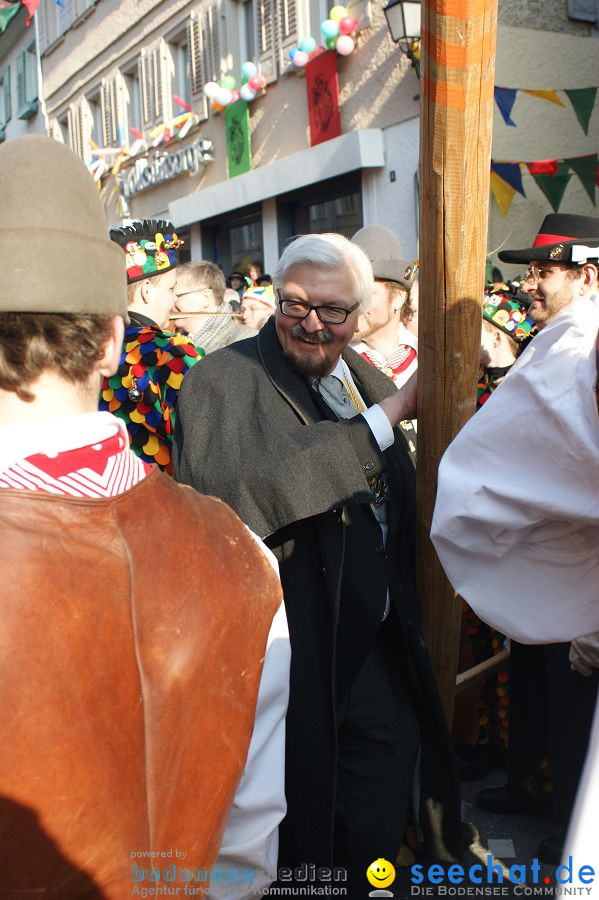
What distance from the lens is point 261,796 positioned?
5.46 feet

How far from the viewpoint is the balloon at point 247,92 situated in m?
12.7

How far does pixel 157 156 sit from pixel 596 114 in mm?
8182

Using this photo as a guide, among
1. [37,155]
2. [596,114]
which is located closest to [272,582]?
[37,155]

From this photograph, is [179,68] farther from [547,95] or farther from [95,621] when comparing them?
[95,621]

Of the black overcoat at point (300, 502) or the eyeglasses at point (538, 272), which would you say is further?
the eyeglasses at point (538, 272)

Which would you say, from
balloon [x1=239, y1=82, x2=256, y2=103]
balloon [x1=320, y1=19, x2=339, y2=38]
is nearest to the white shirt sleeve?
balloon [x1=320, y1=19, x2=339, y2=38]

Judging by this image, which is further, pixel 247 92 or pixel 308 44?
pixel 247 92

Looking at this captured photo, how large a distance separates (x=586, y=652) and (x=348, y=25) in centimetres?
994

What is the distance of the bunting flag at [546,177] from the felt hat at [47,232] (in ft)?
27.8

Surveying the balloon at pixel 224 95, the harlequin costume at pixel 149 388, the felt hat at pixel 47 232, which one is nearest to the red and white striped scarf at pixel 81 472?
the felt hat at pixel 47 232

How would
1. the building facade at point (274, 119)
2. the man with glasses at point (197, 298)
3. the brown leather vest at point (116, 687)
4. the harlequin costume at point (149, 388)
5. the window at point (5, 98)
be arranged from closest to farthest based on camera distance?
the brown leather vest at point (116, 687) → the harlequin costume at point (149, 388) → the man with glasses at point (197, 298) → the building facade at point (274, 119) → the window at point (5, 98)

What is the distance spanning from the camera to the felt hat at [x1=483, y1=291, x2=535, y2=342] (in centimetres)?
410

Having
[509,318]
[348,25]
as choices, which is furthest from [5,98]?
[509,318]

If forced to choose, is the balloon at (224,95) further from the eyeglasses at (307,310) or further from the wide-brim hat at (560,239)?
the eyeglasses at (307,310)
